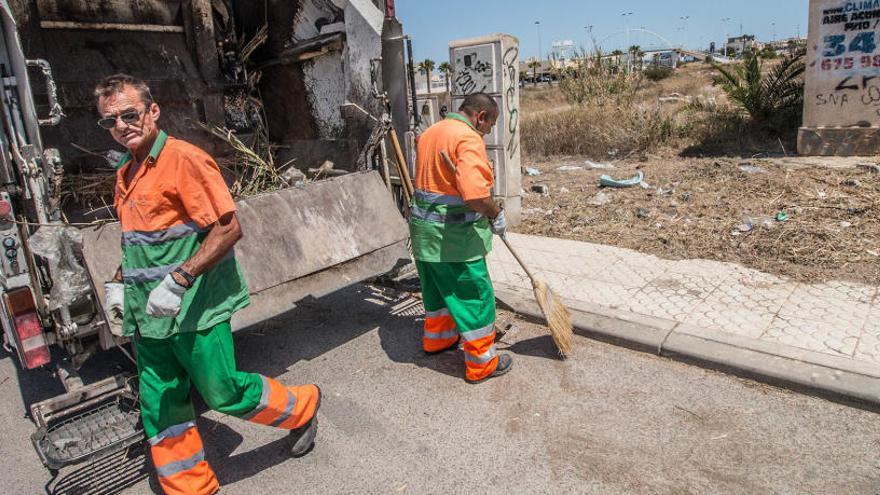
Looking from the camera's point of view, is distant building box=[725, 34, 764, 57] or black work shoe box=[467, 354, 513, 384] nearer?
black work shoe box=[467, 354, 513, 384]

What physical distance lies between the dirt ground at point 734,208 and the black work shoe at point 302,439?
3.45 metres

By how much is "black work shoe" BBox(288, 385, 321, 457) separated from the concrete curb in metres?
1.88

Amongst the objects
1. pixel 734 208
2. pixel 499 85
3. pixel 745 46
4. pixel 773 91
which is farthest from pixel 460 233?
pixel 745 46

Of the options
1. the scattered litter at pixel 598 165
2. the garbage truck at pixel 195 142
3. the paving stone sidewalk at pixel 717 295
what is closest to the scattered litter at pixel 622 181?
the scattered litter at pixel 598 165

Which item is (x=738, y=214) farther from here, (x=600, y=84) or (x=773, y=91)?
(x=773, y=91)

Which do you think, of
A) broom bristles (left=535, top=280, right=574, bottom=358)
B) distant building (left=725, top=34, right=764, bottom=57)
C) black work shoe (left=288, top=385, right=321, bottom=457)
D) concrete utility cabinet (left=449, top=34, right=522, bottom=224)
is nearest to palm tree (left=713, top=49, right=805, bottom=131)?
distant building (left=725, top=34, right=764, bottom=57)

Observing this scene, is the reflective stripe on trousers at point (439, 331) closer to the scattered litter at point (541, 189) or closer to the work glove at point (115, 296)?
the work glove at point (115, 296)

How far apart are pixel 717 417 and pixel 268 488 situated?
212cm

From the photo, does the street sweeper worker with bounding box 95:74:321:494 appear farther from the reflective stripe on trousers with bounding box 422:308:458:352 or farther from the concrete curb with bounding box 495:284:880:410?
the concrete curb with bounding box 495:284:880:410

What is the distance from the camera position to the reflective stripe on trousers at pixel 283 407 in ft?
8.95

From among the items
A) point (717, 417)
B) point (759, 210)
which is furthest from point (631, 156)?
point (717, 417)

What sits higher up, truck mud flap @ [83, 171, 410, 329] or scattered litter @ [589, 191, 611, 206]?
truck mud flap @ [83, 171, 410, 329]

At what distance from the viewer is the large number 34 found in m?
7.92

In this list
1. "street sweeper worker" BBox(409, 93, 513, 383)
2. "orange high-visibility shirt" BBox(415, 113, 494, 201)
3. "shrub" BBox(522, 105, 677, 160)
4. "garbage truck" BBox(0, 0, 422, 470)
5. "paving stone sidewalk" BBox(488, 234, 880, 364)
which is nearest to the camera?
"garbage truck" BBox(0, 0, 422, 470)
